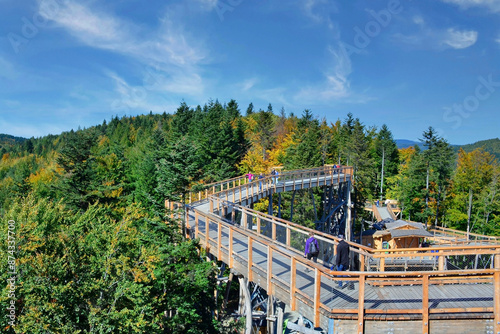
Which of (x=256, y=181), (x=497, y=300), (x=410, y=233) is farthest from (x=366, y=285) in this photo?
(x=410, y=233)

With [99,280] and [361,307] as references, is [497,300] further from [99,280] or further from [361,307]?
[99,280]

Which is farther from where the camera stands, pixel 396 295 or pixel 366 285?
pixel 366 285

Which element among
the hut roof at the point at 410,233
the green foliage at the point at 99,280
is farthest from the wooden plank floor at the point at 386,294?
the hut roof at the point at 410,233

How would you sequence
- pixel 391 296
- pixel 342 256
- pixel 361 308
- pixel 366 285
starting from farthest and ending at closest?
pixel 342 256 → pixel 366 285 → pixel 391 296 → pixel 361 308

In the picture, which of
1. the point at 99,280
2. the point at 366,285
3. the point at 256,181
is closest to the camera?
the point at 366,285

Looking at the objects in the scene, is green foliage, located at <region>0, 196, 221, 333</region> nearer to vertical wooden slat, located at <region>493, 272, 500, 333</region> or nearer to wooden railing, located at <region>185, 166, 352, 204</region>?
wooden railing, located at <region>185, 166, 352, 204</region>

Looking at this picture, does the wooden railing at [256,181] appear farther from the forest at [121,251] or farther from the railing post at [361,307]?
the railing post at [361,307]

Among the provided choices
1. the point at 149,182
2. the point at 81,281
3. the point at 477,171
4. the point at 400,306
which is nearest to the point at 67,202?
the point at 149,182

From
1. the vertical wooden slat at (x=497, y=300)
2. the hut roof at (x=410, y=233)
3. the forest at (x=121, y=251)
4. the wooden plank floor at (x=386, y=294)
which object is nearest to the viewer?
the vertical wooden slat at (x=497, y=300)

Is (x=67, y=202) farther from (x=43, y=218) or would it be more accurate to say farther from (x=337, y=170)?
(x=337, y=170)

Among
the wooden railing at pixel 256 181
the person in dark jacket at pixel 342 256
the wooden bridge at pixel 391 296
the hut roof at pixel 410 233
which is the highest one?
the wooden railing at pixel 256 181

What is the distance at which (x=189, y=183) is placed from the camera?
1581cm

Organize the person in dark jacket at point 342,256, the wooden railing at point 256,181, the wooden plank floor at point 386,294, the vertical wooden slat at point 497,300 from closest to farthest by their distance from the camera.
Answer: the vertical wooden slat at point 497,300 < the wooden plank floor at point 386,294 < the person in dark jacket at point 342,256 < the wooden railing at point 256,181

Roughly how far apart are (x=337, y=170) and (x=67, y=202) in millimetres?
21137
